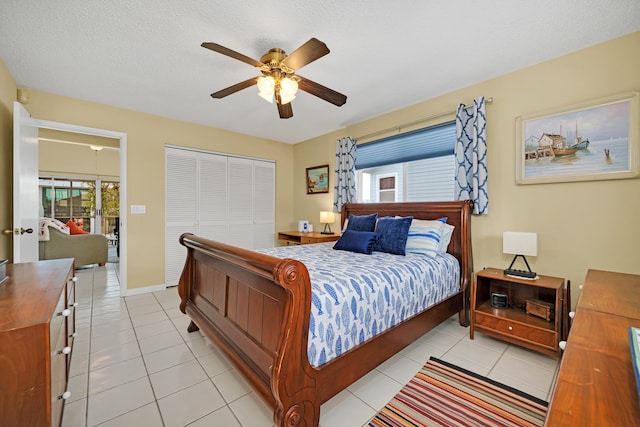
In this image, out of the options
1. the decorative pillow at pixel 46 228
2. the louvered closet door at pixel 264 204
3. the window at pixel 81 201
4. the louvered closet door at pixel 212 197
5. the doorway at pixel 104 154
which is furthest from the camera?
the window at pixel 81 201

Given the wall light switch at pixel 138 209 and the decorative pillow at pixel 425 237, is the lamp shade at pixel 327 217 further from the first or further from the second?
the wall light switch at pixel 138 209

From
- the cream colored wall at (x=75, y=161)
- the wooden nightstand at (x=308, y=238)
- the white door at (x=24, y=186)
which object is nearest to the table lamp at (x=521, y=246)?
the wooden nightstand at (x=308, y=238)

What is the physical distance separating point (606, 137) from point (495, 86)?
1.04 meters

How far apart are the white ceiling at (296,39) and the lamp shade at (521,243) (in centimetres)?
160

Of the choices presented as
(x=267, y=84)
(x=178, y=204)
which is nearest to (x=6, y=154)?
(x=178, y=204)

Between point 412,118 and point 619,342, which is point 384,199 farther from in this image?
point 619,342

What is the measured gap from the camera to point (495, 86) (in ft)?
8.93

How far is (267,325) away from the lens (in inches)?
57.4

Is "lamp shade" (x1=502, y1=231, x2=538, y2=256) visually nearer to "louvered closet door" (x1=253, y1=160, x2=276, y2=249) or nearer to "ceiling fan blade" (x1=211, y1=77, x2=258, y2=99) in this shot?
"ceiling fan blade" (x1=211, y1=77, x2=258, y2=99)

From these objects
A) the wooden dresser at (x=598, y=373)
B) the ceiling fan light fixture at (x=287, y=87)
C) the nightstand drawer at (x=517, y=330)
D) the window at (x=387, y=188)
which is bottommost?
the nightstand drawer at (x=517, y=330)

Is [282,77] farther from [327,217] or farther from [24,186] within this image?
[24,186]

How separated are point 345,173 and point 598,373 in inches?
143

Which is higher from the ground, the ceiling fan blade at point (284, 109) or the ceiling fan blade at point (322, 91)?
the ceiling fan blade at point (322, 91)

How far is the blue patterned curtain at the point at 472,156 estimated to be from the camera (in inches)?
107
